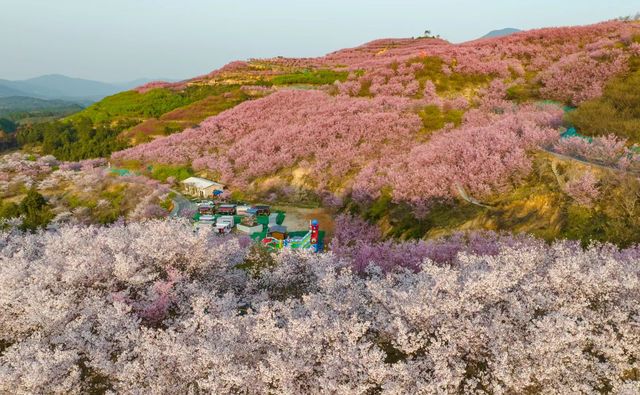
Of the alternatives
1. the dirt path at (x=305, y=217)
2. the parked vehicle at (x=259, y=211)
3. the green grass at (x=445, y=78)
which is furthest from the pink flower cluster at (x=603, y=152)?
the green grass at (x=445, y=78)

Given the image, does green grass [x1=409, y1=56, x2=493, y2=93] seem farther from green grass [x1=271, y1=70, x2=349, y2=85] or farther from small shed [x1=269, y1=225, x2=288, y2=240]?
small shed [x1=269, y1=225, x2=288, y2=240]

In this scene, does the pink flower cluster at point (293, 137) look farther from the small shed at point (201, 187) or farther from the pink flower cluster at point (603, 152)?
the pink flower cluster at point (603, 152)

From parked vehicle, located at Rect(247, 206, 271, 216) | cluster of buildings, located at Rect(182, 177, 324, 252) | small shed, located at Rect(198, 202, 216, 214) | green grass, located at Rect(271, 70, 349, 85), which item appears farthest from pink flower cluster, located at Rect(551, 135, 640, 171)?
green grass, located at Rect(271, 70, 349, 85)

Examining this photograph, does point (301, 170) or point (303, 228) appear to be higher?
point (301, 170)

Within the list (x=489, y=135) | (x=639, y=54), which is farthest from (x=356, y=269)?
(x=639, y=54)

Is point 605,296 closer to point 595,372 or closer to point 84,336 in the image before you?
point 595,372
